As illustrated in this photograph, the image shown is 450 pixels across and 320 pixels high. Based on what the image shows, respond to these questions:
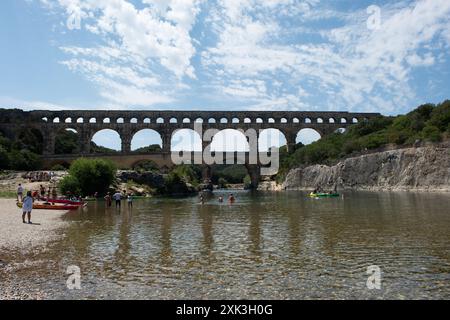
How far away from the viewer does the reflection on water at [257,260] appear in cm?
779

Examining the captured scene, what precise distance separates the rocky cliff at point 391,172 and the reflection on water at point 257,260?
33.2 meters

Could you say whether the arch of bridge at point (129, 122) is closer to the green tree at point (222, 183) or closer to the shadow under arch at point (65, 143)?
the shadow under arch at point (65, 143)

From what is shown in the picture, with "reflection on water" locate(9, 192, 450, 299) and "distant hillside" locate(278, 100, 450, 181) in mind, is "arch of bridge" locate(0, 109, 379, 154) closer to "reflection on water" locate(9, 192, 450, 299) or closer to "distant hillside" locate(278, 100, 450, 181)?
"distant hillside" locate(278, 100, 450, 181)

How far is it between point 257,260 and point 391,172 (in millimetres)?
48961

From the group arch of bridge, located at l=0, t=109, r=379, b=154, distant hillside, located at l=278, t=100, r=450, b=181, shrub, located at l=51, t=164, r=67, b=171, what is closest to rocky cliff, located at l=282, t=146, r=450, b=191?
distant hillside, located at l=278, t=100, r=450, b=181

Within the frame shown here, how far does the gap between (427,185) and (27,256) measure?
152 feet

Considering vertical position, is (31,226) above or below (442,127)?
below

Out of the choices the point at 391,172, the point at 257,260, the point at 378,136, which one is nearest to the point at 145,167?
the point at 378,136

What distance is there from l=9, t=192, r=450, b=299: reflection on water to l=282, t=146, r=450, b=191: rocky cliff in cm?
3320

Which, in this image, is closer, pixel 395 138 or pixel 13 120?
pixel 395 138

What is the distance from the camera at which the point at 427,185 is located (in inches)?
1863
